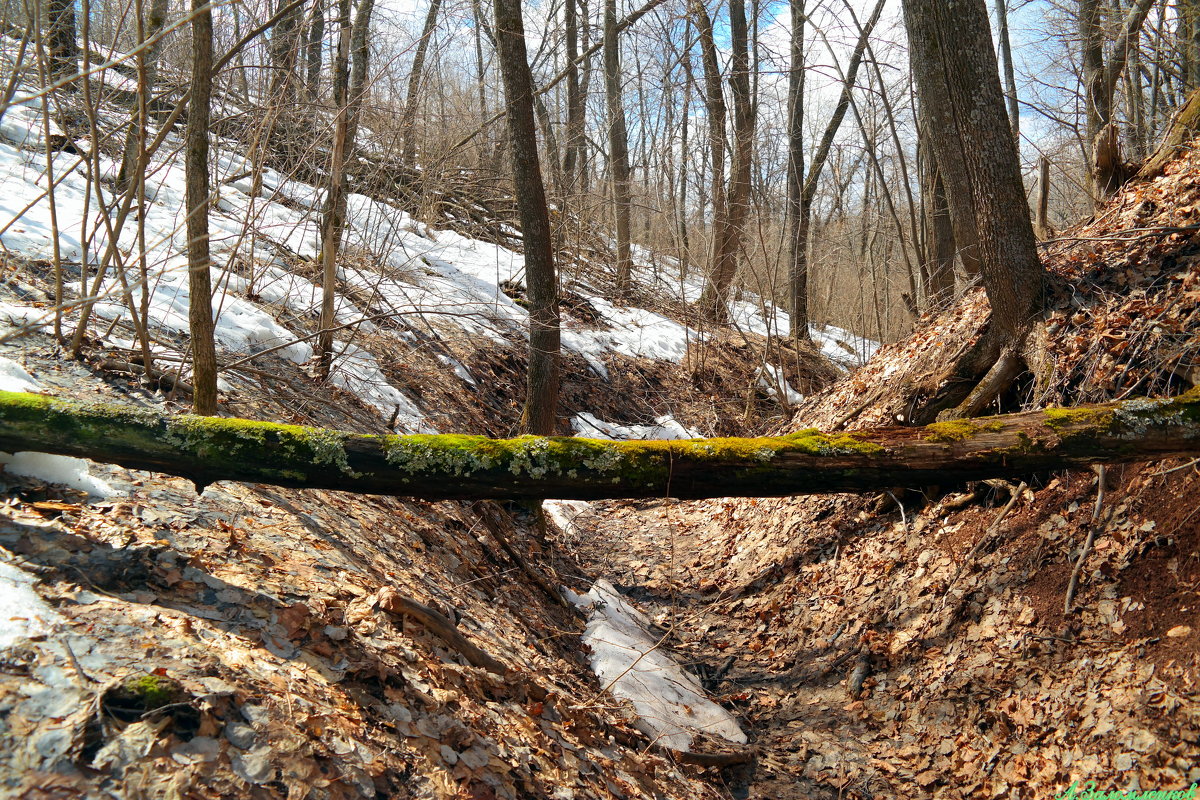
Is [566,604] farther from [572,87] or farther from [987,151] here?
[572,87]

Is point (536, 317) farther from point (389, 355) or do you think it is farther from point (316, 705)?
point (316, 705)

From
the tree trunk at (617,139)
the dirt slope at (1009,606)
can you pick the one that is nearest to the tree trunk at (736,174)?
the tree trunk at (617,139)

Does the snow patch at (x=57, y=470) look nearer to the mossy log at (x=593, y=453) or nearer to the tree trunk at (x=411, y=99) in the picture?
the mossy log at (x=593, y=453)

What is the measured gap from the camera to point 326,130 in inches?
245

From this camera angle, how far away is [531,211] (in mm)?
6617

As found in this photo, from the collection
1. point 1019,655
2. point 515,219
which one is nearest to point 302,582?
point 1019,655

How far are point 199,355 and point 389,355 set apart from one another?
3964 mm

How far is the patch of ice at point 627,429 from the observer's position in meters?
10.4

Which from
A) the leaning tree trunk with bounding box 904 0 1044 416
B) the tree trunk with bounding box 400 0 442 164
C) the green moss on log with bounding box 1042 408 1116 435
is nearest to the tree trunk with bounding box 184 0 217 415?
the tree trunk with bounding box 400 0 442 164

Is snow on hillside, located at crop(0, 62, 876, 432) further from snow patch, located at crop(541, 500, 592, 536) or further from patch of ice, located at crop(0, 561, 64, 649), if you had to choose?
snow patch, located at crop(541, 500, 592, 536)

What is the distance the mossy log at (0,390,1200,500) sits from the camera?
10.4 ft

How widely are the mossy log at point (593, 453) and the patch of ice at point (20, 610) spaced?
1.99 feet

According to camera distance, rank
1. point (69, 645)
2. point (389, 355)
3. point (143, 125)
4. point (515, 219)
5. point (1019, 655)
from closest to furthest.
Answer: point (69, 645) < point (143, 125) < point (1019, 655) < point (389, 355) < point (515, 219)

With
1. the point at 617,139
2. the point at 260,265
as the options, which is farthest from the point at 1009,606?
the point at 617,139
